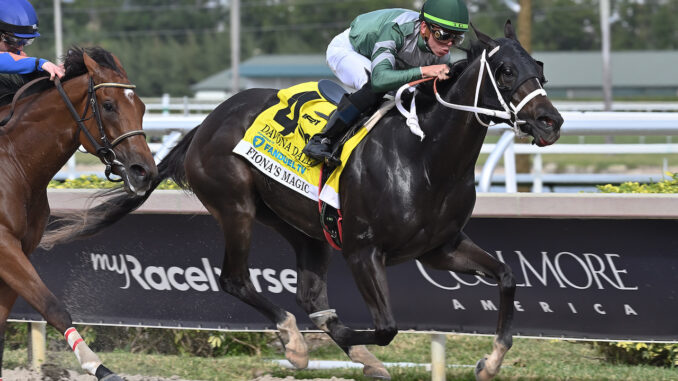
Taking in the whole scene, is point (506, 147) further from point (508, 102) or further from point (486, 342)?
point (508, 102)

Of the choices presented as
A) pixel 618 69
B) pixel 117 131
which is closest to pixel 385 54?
pixel 117 131

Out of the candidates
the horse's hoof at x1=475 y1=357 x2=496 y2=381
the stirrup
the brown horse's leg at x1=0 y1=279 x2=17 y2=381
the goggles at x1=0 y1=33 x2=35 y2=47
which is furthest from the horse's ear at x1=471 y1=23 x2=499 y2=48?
the brown horse's leg at x1=0 y1=279 x2=17 y2=381

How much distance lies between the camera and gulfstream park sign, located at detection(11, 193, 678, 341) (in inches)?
203

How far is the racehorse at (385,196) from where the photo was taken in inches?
170

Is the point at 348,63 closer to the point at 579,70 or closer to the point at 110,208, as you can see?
the point at 110,208

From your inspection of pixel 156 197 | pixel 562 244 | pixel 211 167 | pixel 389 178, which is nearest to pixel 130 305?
pixel 156 197

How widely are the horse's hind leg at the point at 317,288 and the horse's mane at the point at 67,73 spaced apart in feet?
5.07

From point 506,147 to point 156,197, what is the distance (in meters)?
2.17

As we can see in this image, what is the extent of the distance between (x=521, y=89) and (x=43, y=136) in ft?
7.08

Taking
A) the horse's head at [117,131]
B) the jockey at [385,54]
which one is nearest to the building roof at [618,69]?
the jockey at [385,54]

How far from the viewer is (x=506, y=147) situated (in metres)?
6.07

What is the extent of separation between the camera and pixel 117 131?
4.28 meters

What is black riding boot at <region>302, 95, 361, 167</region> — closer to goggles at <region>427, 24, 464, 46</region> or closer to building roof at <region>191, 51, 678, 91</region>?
goggles at <region>427, 24, 464, 46</region>

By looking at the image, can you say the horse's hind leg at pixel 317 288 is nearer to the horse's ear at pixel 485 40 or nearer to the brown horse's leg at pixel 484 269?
the brown horse's leg at pixel 484 269
